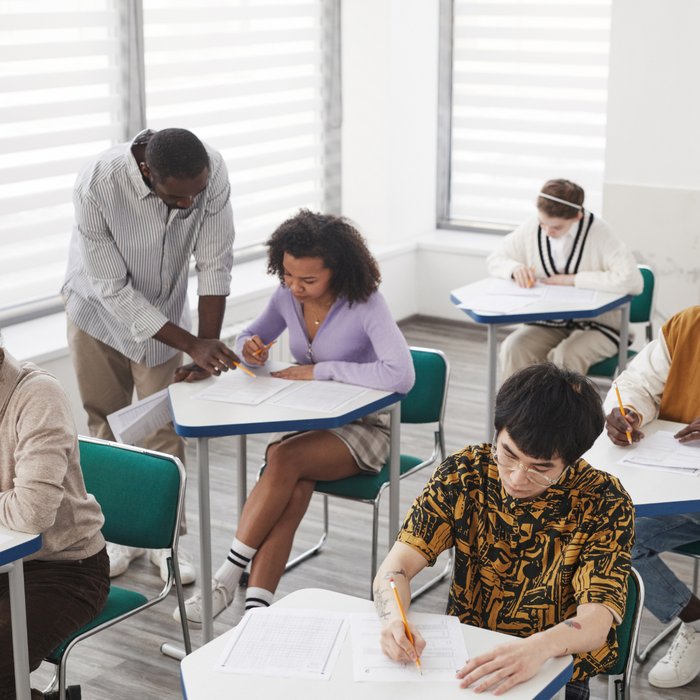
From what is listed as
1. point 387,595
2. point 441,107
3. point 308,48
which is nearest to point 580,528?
point 387,595

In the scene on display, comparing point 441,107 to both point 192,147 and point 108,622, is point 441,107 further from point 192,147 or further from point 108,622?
point 108,622

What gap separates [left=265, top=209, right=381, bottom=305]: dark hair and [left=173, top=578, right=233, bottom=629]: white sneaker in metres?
0.98

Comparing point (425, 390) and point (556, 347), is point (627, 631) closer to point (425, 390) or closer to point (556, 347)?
point (425, 390)

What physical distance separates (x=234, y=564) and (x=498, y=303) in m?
1.74

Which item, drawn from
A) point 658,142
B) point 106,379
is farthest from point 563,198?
point 106,379

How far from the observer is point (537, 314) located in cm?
383

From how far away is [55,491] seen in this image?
6.67 ft

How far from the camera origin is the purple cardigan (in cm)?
292

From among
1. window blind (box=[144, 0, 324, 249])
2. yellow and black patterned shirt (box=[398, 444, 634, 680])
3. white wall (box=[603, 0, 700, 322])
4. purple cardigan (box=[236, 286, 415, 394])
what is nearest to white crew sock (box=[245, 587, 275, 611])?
purple cardigan (box=[236, 286, 415, 394])

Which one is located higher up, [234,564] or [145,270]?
[145,270]

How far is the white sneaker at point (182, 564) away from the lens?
3.26m

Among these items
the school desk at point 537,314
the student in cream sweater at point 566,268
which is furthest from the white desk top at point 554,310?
the student in cream sweater at point 566,268

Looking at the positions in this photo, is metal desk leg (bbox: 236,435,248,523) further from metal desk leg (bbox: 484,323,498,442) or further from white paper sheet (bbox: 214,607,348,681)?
white paper sheet (bbox: 214,607,348,681)

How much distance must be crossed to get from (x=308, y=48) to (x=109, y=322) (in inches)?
131
